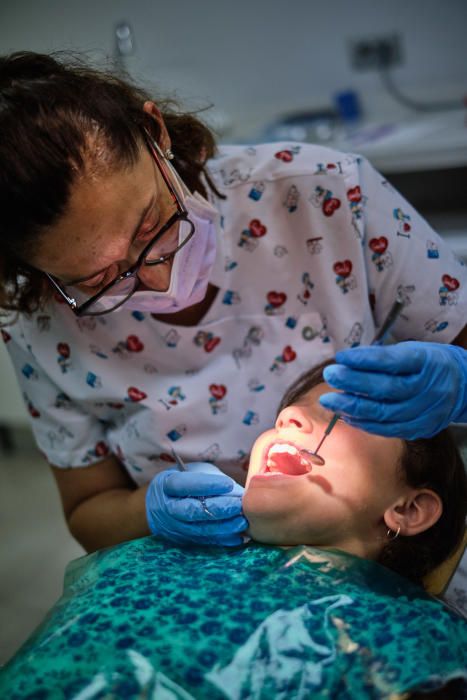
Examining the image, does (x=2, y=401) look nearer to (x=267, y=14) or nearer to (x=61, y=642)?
(x=267, y=14)

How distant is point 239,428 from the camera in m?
1.56

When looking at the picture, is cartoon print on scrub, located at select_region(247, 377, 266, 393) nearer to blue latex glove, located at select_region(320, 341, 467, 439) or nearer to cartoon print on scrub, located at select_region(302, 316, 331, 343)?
cartoon print on scrub, located at select_region(302, 316, 331, 343)

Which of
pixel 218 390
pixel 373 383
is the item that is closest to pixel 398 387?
pixel 373 383

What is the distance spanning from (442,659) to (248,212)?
2.97ft

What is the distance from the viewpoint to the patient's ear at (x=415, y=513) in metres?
1.35

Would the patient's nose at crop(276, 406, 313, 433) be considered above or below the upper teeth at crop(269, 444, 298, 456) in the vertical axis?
above

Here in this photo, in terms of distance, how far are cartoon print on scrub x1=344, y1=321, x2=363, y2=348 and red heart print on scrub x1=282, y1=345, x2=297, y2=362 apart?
0.11m

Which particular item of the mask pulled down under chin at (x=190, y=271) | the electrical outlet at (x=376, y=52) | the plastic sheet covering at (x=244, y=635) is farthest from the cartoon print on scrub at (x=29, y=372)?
the electrical outlet at (x=376, y=52)

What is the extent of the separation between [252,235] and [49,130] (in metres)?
0.53

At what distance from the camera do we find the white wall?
2900 millimetres

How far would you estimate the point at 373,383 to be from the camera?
3.81 feet

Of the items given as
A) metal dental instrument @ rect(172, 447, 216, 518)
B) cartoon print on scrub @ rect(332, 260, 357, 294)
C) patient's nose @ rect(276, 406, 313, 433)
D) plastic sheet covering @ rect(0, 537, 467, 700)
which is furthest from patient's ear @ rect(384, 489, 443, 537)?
cartoon print on scrub @ rect(332, 260, 357, 294)

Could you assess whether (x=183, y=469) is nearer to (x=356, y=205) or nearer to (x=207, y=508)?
(x=207, y=508)

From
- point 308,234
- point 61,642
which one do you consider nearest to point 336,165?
point 308,234
